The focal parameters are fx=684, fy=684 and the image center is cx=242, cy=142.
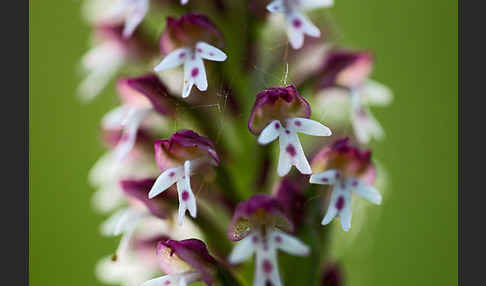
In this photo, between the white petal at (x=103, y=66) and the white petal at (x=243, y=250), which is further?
the white petal at (x=103, y=66)

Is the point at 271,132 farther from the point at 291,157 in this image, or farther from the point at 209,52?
the point at 209,52

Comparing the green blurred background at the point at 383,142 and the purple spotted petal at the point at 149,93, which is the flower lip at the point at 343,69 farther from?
the green blurred background at the point at 383,142

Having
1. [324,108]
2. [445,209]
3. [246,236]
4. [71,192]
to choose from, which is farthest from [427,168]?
[246,236]

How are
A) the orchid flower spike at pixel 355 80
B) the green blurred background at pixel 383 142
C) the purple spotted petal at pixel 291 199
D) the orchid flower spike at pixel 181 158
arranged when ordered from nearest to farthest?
the orchid flower spike at pixel 181 158, the purple spotted petal at pixel 291 199, the orchid flower spike at pixel 355 80, the green blurred background at pixel 383 142

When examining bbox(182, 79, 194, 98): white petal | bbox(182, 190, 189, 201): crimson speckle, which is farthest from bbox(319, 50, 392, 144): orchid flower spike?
bbox(182, 190, 189, 201): crimson speckle

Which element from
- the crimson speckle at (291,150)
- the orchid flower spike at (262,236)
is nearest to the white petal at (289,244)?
the orchid flower spike at (262,236)

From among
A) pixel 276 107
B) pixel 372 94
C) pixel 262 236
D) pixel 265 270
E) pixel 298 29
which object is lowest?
pixel 265 270

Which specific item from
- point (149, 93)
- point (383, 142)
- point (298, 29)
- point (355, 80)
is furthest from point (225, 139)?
point (383, 142)
